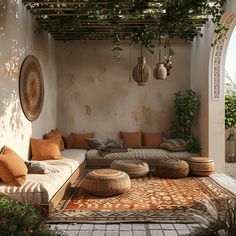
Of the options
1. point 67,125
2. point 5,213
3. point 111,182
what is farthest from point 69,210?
point 67,125

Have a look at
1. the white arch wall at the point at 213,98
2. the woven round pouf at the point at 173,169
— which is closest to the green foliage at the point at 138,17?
the white arch wall at the point at 213,98

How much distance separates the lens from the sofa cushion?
790 cm

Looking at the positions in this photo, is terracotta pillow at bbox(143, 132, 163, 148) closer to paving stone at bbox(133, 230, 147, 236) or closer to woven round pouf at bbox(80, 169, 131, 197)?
woven round pouf at bbox(80, 169, 131, 197)

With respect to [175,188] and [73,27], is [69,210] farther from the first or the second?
[73,27]

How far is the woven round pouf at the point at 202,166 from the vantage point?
273 inches

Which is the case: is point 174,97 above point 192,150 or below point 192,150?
above

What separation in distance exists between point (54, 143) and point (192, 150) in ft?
10.8

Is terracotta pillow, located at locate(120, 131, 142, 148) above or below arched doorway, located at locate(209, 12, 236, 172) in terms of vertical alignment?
below

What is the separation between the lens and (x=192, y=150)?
26.6ft

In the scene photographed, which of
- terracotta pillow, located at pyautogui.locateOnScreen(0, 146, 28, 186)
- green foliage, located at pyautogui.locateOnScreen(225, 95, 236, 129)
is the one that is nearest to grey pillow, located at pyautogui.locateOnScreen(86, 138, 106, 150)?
terracotta pillow, located at pyautogui.locateOnScreen(0, 146, 28, 186)

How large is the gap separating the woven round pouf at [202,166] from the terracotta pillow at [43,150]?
273 cm

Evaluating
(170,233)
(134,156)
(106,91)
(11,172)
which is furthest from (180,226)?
(106,91)

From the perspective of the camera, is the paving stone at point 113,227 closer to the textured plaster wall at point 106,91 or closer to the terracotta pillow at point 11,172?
the terracotta pillow at point 11,172

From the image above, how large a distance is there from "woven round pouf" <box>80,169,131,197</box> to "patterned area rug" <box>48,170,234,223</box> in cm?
9
